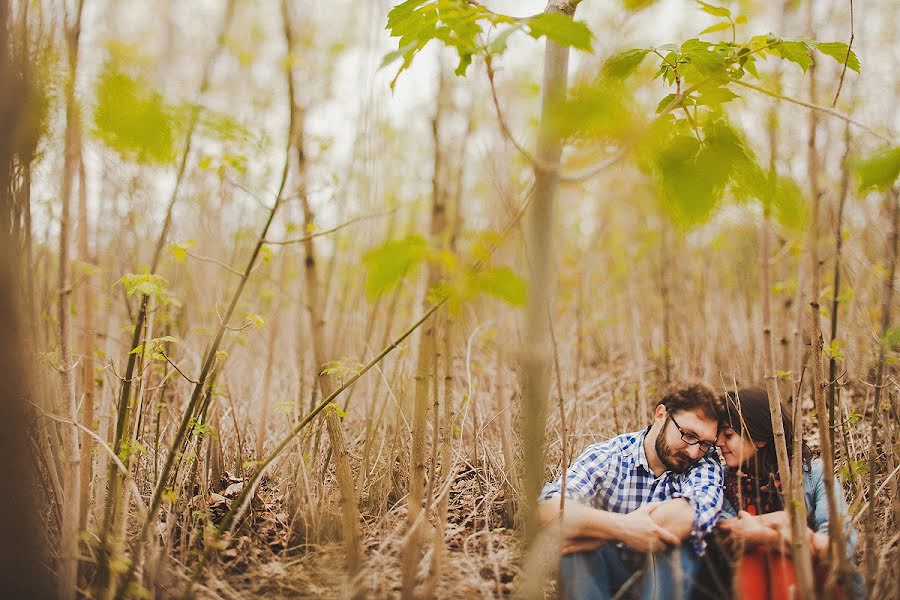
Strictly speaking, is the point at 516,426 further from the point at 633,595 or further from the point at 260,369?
the point at 260,369

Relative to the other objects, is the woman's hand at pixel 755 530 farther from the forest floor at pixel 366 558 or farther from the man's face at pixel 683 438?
the forest floor at pixel 366 558

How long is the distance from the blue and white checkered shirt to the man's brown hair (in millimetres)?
117

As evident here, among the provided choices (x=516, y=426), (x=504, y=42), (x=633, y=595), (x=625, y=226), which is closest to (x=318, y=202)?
(x=516, y=426)

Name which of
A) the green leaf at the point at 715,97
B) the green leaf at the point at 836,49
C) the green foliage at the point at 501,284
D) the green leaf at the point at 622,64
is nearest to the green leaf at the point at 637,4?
the green leaf at the point at 622,64

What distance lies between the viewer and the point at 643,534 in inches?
55.2

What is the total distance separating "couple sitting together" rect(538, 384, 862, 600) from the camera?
139 centimetres

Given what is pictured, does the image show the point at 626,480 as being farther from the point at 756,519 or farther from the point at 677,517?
the point at 756,519

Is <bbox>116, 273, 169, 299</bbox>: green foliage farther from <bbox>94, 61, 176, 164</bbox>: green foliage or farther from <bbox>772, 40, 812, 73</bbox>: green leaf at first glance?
<bbox>772, 40, 812, 73</bbox>: green leaf

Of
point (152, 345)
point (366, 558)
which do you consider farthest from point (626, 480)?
point (152, 345)

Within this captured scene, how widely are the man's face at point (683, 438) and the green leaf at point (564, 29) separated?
45.0 inches

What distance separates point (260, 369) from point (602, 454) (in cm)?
189

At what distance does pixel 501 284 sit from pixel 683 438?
1064 millimetres

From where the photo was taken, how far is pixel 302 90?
2424 mm

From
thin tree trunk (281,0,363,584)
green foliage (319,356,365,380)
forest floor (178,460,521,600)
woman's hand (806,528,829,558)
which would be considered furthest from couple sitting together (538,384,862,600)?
green foliage (319,356,365,380)
